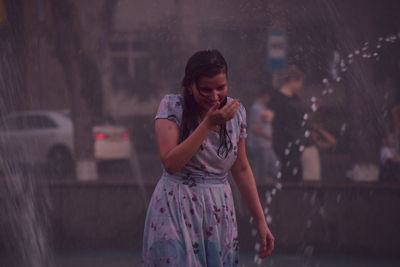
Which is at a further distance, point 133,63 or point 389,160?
point 133,63

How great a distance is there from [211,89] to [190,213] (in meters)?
0.44

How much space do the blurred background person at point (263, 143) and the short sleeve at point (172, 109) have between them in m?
4.35

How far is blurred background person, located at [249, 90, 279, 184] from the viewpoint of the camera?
6914 millimetres

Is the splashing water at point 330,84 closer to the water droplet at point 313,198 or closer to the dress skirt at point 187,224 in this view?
the water droplet at point 313,198

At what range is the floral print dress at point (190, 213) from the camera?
2391 mm

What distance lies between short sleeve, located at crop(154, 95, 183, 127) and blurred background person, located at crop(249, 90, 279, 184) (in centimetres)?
435

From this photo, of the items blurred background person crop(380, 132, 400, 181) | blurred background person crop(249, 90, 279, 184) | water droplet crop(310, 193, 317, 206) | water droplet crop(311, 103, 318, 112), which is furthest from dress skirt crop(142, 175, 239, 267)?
blurred background person crop(380, 132, 400, 181)

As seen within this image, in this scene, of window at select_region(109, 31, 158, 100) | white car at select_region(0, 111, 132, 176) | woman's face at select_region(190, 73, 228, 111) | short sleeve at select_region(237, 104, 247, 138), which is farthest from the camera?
window at select_region(109, 31, 158, 100)

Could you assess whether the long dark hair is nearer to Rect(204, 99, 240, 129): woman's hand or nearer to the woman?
the woman

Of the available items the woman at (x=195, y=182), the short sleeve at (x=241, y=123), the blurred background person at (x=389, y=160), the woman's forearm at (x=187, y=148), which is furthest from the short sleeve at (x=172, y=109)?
the blurred background person at (x=389, y=160)

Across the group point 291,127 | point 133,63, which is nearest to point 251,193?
point 291,127

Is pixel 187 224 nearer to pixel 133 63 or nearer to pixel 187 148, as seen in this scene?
pixel 187 148

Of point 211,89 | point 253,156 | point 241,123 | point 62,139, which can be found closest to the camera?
point 211,89

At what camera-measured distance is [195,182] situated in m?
2.44
